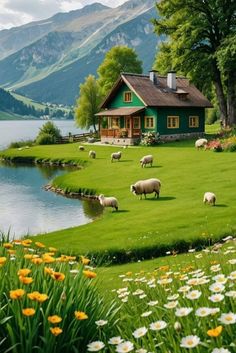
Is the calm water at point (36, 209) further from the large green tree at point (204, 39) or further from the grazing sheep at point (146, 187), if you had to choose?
the large green tree at point (204, 39)

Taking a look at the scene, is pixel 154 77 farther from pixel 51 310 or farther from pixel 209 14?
pixel 51 310

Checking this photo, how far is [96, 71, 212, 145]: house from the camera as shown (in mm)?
60781

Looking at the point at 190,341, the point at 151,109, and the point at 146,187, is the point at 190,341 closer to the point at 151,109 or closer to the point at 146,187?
the point at 146,187

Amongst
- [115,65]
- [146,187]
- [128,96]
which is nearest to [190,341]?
[146,187]

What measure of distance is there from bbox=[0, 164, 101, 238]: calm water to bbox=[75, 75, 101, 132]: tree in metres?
42.7

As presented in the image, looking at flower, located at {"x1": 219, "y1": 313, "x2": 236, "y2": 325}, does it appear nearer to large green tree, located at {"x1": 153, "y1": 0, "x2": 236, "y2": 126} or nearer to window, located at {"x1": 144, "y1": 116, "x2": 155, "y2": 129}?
large green tree, located at {"x1": 153, "y1": 0, "x2": 236, "y2": 126}

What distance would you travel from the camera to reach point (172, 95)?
6359 centimetres

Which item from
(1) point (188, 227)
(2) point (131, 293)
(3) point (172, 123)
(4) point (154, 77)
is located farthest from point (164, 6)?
(2) point (131, 293)

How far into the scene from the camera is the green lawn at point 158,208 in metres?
17.8

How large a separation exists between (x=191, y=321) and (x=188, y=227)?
47.4 ft

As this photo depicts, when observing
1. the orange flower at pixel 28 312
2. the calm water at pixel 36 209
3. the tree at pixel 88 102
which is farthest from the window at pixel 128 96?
the orange flower at pixel 28 312

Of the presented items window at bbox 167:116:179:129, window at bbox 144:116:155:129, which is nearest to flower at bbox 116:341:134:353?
window at bbox 144:116:155:129

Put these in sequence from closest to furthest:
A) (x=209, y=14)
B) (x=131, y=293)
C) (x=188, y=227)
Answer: (x=131, y=293)
(x=188, y=227)
(x=209, y=14)

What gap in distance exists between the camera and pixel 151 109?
61.1 meters
